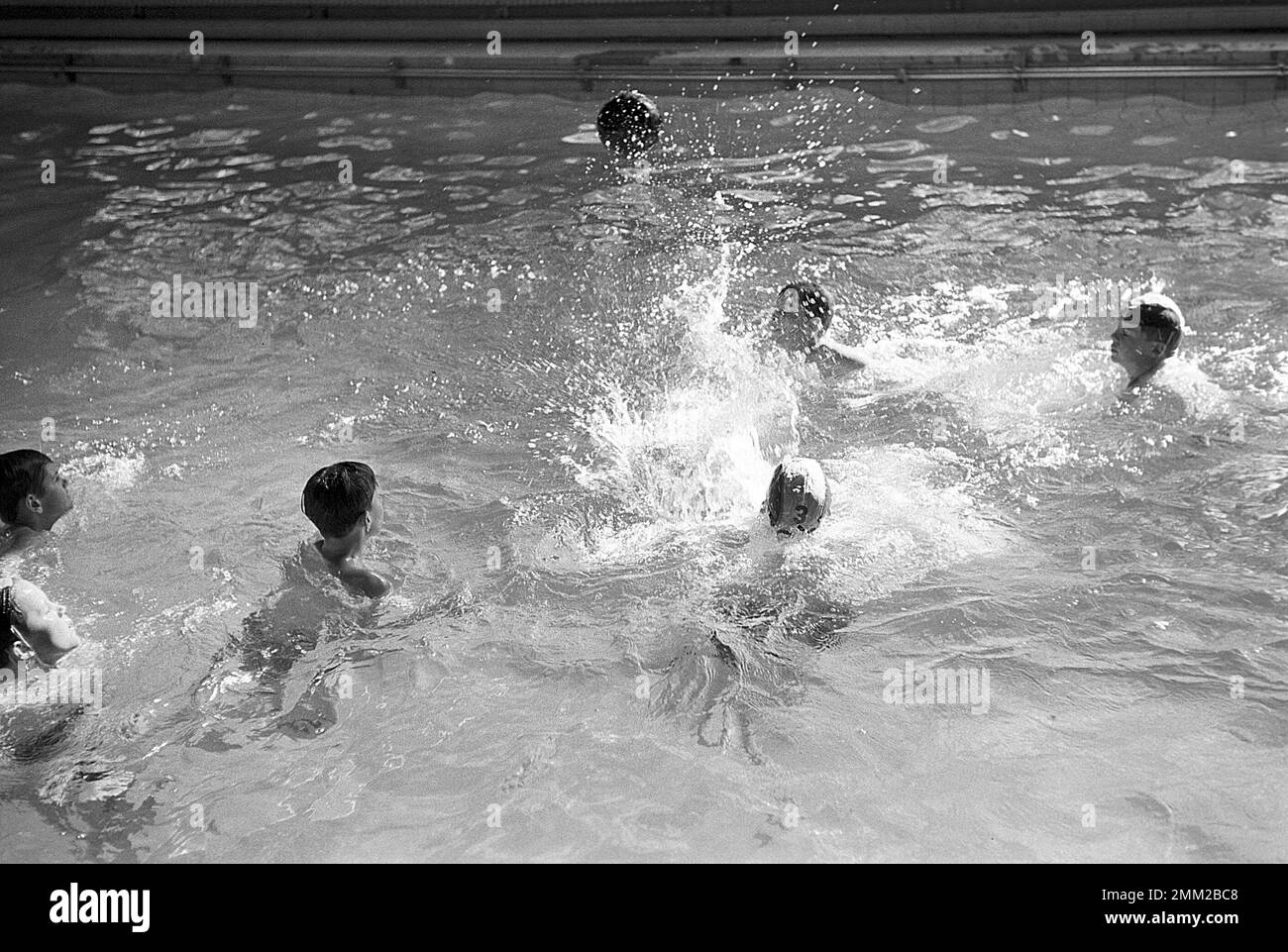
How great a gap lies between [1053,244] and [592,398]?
285 cm

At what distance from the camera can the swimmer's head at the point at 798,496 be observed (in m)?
4.05

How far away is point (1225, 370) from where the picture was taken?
538 centimetres

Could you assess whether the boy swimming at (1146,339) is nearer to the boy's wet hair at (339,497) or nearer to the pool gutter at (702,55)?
the boy's wet hair at (339,497)

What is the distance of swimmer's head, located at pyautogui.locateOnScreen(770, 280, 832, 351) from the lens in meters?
5.40

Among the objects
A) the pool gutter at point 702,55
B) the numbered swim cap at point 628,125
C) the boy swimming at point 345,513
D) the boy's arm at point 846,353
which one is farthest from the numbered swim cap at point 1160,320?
the pool gutter at point 702,55

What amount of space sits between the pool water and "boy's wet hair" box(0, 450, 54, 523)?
0.42 m

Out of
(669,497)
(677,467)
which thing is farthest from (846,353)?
(669,497)

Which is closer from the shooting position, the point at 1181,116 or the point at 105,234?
the point at 105,234

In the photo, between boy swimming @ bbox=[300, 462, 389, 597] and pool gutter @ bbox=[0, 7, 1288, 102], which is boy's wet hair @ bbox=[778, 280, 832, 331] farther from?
pool gutter @ bbox=[0, 7, 1288, 102]

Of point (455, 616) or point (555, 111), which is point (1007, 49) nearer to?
point (555, 111)

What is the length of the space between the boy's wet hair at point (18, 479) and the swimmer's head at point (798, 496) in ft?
8.63

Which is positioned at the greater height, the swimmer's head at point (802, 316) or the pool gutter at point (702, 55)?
the pool gutter at point (702, 55)

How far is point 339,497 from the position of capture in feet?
13.0

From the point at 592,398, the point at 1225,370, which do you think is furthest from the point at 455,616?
the point at 1225,370
